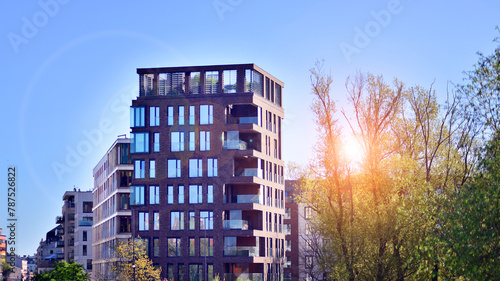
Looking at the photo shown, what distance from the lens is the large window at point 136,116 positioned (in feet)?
306

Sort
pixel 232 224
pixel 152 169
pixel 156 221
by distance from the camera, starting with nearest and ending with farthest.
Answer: pixel 232 224 → pixel 156 221 → pixel 152 169

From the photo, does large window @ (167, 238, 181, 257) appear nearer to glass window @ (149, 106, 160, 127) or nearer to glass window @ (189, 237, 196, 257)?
glass window @ (189, 237, 196, 257)

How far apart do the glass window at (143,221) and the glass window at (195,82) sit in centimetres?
1617

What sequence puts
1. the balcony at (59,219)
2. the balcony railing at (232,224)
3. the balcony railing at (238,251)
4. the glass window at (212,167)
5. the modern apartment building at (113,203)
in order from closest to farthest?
the balcony railing at (238,251) → the balcony railing at (232,224) → the glass window at (212,167) → the modern apartment building at (113,203) → the balcony at (59,219)

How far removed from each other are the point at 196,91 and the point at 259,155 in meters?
11.2

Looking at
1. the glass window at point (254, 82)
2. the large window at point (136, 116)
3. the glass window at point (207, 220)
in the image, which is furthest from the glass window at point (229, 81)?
the glass window at point (207, 220)

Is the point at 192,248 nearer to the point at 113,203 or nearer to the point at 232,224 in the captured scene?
the point at 232,224

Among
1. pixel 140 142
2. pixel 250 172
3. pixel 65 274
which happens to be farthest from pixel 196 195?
pixel 65 274

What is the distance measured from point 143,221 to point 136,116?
1298 cm

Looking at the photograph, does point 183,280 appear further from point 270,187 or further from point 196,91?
point 196,91

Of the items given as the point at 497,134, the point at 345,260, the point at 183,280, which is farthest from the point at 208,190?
the point at 497,134

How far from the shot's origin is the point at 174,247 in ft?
296

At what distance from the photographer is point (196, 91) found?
93.8m

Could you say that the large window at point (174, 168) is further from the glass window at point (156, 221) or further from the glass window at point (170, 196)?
the glass window at point (156, 221)
